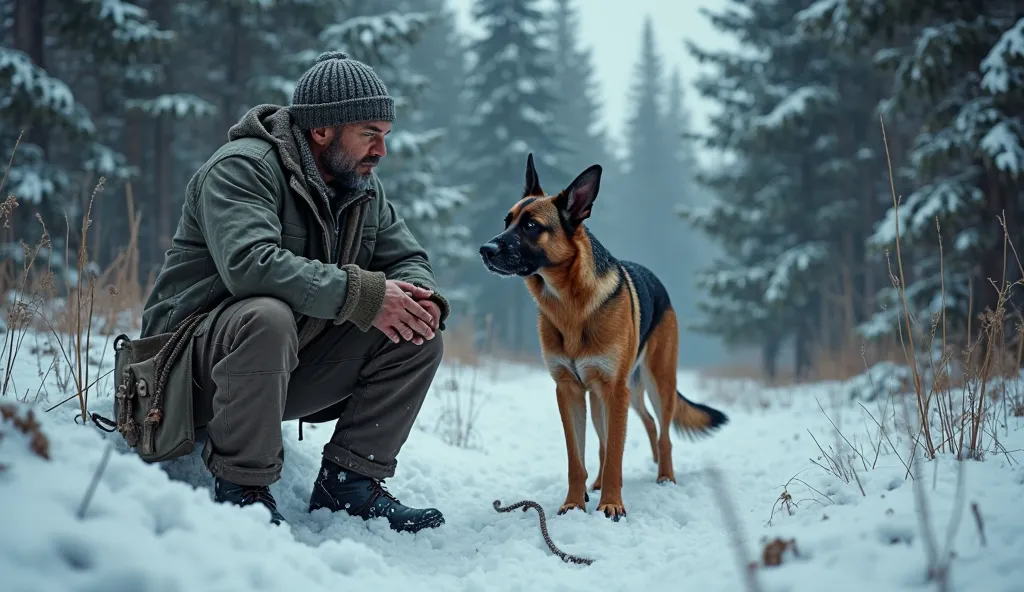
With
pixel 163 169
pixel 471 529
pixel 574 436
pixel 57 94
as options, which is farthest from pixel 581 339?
pixel 163 169

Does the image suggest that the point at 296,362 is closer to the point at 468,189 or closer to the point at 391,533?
the point at 391,533

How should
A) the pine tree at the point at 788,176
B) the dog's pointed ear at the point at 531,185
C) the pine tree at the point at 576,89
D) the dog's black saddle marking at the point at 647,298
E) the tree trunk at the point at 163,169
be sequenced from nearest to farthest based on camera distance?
the dog's pointed ear at the point at 531,185
the dog's black saddle marking at the point at 647,298
the tree trunk at the point at 163,169
the pine tree at the point at 788,176
the pine tree at the point at 576,89

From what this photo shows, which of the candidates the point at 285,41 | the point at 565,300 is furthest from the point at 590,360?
the point at 285,41

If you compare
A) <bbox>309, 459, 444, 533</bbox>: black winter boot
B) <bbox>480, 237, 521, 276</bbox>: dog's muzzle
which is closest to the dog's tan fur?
<bbox>480, 237, 521, 276</bbox>: dog's muzzle

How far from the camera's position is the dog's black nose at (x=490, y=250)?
341cm

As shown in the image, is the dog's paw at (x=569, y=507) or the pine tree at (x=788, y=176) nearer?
the dog's paw at (x=569, y=507)

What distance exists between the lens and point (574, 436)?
3613mm

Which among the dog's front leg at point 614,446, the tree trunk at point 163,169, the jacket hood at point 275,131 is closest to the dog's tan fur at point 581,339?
the dog's front leg at point 614,446

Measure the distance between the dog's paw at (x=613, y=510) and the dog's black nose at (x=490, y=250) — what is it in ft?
4.66

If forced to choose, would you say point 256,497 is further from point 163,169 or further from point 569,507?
point 163,169

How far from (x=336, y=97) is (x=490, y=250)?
3.45 feet

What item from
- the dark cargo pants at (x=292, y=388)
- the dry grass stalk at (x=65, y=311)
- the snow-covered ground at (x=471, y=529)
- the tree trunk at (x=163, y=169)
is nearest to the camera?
the snow-covered ground at (x=471, y=529)

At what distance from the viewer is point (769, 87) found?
15109mm

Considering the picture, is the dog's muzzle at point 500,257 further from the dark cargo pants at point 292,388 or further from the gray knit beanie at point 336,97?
the gray knit beanie at point 336,97
